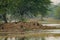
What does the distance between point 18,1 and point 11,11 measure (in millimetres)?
1750

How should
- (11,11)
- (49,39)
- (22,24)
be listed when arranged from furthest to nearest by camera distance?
(11,11), (22,24), (49,39)

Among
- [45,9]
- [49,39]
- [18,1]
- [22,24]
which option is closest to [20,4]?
[18,1]

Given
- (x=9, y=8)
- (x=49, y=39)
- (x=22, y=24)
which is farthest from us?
(x=9, y=8)

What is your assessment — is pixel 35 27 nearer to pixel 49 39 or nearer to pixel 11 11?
pixel 11 11

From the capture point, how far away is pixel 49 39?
1594 cm

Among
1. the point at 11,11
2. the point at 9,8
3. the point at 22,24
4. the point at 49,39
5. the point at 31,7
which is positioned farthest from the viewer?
the point at 31,7

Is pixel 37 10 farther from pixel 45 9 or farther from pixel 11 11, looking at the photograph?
pixel 11 11

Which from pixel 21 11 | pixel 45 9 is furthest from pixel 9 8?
pixel 45 9

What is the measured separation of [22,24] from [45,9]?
34.3 ft

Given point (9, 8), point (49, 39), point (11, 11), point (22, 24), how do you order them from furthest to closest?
point (11, 11), point (9, 8), point (22, 24), point (49, 39)

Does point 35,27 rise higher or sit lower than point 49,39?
lower

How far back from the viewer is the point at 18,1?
30.9 metres

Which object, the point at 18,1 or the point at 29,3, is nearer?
the point at 18,1

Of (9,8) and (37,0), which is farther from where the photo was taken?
(37,0)
